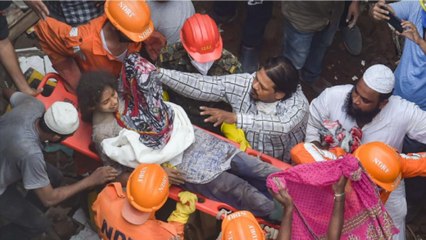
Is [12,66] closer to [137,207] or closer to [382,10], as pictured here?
[137,207]

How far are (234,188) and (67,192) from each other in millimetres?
1106

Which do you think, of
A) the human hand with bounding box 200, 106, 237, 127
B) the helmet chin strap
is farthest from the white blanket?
the helmet chin strap

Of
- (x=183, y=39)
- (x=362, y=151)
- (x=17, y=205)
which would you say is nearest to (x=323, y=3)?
(x=183, y=39)

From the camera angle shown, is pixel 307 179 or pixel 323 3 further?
pixel 323 3

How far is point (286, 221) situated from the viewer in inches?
132

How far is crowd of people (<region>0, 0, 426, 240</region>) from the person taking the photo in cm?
345

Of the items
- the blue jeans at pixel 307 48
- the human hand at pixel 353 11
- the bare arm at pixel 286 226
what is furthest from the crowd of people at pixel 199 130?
the blue jeans at pixel 307 48

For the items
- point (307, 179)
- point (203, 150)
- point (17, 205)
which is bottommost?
point (17, 205)

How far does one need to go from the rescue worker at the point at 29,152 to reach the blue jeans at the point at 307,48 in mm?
2138

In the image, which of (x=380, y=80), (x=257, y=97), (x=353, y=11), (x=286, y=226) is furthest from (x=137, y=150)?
(x=353, y=11)

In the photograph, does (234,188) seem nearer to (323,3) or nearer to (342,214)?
(342,214)

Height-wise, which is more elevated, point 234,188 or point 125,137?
point 125,137

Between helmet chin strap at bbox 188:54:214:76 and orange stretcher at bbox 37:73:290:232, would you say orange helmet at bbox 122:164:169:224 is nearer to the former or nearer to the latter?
orange stretcher at bbox 37:73:290:232

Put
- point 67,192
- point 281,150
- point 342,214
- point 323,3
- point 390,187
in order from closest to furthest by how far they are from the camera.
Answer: point 342,214
point 390,187
point 67,192
point 281,150
point 323,3
